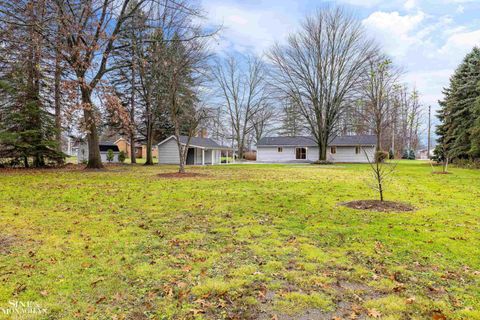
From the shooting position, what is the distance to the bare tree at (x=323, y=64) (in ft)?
96.8

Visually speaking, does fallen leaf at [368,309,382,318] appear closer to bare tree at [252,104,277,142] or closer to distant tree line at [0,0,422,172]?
distant tree line at [0,0,422,172]

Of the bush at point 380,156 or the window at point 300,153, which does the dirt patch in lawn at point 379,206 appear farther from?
the window at point 300,153

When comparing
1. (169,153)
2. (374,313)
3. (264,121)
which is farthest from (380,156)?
(264,121)

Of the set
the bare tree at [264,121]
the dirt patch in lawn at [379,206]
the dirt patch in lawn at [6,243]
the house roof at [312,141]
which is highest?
the bare tree at [264,121]

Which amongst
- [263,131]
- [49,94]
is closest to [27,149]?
[49,94]

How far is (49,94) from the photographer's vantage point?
19.3 m

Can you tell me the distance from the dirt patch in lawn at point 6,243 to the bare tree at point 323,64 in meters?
29.0

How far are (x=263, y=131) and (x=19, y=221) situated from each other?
43.3 metres

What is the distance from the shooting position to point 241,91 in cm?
4447

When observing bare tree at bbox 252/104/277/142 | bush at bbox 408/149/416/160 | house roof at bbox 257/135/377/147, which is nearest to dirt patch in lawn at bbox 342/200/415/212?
house roof at bbox 257/135/377/147

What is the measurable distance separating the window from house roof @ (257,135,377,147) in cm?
74

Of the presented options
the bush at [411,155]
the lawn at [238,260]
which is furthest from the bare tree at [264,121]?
the lawn at [238,260]

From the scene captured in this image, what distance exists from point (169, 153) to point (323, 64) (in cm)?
1773

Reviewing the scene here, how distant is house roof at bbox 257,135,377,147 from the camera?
3719 cm
